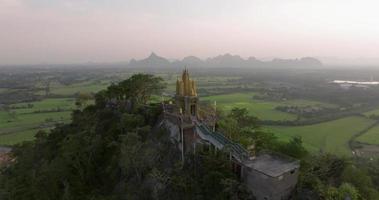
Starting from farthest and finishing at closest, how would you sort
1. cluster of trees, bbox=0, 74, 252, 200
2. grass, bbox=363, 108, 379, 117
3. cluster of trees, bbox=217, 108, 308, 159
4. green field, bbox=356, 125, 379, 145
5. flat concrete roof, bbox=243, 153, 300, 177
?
grass, bbox=363, 108, 379, 117 < green field, bbox=356, 125, 379, 145 < cluster of trees, bbox=217, 108, 308, 159 < cluster of trees, bbox=0, 74, 252, 200 < flat concrete roof, bbox=243, 153, 300, 177

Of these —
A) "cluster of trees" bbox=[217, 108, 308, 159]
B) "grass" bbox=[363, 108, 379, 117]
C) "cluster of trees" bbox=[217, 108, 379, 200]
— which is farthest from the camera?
"grass" bbox=[363, 108, 379, 117]

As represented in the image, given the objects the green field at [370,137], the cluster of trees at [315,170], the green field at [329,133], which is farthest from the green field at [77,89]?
the cluster of trees at [315,170]

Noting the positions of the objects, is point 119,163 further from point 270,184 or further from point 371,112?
point 371,112

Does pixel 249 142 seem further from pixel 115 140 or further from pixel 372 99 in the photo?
pixel 372 99

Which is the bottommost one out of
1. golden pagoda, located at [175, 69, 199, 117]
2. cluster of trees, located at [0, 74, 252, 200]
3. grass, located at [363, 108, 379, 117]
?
grass, located at [363, 108, 379, 117]

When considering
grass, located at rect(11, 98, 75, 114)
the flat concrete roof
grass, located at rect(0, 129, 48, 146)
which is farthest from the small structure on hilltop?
grass, located at rect(11, 98, 75, 114)

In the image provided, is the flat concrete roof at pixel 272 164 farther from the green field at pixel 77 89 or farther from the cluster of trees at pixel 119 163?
the green field at pixel 77 89

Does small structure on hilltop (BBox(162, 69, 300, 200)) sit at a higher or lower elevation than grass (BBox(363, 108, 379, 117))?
higher

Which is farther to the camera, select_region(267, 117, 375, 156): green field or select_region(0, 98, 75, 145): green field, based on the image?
select_region(0, 98, 75, 145): green field

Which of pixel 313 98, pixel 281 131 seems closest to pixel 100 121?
pixel 281 131

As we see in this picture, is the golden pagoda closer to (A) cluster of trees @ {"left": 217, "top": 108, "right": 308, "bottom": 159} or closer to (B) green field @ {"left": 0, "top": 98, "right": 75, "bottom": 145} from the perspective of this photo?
(A) cluster of trees @ {"left": 217, "top": 108, "right": 308, "bottom": 159}
